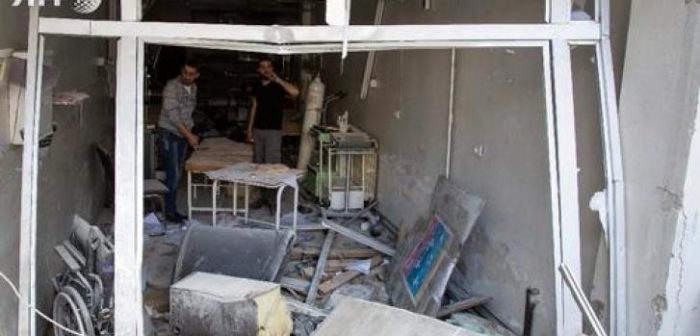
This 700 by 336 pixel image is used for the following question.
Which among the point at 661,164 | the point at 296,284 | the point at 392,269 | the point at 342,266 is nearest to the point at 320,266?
the point at 342,266

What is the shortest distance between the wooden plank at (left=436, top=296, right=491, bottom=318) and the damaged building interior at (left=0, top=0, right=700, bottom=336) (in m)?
0.02

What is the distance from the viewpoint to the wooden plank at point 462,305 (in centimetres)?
449

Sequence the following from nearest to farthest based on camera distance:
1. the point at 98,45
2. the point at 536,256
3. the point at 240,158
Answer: the point at 536,256, the point at 98,45, the point at 240,158

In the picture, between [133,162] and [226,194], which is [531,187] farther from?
[226,194]

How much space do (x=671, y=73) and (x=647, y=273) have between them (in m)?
0.84

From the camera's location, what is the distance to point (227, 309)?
3.71m

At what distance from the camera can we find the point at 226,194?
8023 mm

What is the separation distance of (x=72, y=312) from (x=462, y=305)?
2.45 meters

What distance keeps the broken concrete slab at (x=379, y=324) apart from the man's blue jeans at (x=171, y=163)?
4.14m

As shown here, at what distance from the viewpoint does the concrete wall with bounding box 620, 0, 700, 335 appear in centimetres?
265

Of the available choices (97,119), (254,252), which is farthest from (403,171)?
(97,119)

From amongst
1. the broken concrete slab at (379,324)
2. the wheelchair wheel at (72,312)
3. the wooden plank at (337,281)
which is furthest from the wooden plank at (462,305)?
the wheelchair wheel at (72,312)

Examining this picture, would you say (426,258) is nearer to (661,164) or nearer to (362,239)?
(362,239)

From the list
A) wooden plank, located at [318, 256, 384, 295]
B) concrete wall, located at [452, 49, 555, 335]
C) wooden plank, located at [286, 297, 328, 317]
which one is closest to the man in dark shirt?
wooden plank, located at [318, 256, 384, 295]
